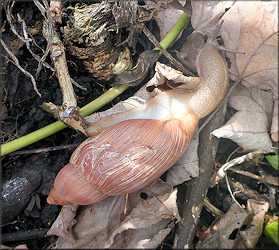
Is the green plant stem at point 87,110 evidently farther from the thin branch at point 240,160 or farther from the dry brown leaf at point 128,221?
the thin branch at point 240,160

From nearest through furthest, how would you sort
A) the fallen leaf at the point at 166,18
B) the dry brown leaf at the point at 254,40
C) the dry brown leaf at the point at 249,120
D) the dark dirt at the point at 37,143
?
the dry brown leaf at the point at 254,40 → the dry brown leaf at the point at 249,120 → the dark dirt at the point at 37,143 → the fallen leaf at the point at 166,18

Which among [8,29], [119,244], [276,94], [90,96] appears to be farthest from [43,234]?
[276,94]

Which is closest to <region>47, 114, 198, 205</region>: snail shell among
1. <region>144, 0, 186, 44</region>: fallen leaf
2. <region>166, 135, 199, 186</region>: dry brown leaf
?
<region>166, 135, 199, 186</region>: dry brown leaf

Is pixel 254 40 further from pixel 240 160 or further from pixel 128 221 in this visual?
pixel 128 221

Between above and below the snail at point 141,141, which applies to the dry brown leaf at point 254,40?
above

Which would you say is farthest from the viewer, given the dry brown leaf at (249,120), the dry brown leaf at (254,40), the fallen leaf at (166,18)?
the fallen leaf at (166,18)

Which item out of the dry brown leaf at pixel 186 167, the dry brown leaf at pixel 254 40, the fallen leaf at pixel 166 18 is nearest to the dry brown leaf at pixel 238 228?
the dry brown leaf at pixel 186 167
